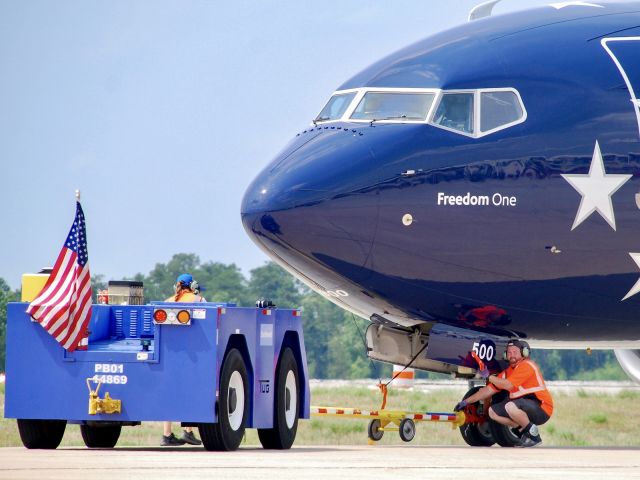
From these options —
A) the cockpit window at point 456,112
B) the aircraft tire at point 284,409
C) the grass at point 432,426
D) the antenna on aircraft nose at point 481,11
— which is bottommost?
the grass at point 432,426

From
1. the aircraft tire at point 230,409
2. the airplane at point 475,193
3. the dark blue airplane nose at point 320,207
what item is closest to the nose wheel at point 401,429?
the airplane at point 475,193

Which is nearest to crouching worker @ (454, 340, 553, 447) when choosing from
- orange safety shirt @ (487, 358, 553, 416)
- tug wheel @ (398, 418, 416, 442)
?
orange safety shirt @ (487, 358, 553, 416)

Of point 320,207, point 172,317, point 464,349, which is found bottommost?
point 464,349

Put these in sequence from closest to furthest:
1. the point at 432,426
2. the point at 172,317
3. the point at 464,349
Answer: the point at 172,317, the point at 464,349, the point at 432,426

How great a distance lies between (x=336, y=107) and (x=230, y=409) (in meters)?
4.35

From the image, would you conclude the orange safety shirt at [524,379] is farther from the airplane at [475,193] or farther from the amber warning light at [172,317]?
the amber warning light at [172,317]

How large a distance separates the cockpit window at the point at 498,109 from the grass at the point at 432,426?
6.84 metres

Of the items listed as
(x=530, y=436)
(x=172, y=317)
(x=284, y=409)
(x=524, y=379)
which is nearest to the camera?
(x=172, y=317)

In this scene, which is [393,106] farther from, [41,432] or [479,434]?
[41,432]

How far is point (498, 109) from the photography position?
17.8 m

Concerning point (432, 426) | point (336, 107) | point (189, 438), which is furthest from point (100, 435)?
point (432, 426)

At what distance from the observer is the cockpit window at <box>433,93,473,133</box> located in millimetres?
17734

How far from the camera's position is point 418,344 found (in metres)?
18.8

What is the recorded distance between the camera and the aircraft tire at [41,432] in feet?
53.2
